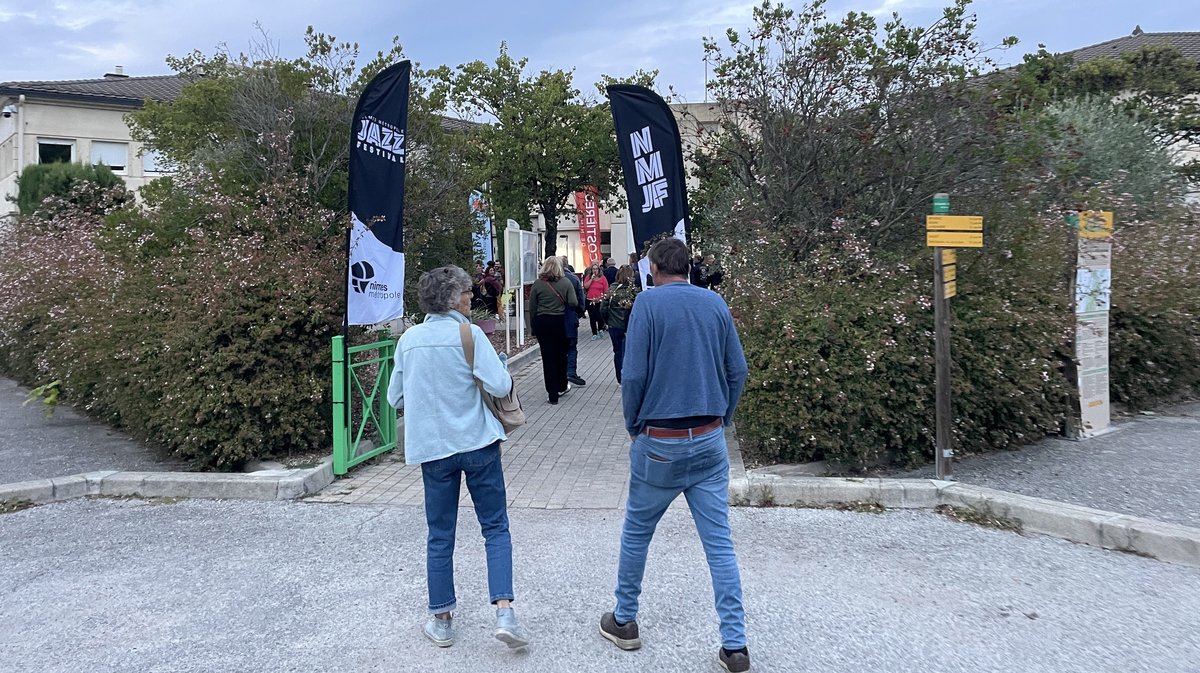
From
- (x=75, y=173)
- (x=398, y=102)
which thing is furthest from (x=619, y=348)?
(x=75, y=173)

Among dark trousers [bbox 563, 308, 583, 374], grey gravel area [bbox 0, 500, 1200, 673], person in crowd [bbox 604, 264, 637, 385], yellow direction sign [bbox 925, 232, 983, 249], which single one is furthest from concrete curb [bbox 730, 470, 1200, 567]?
dark trousers [bbox 563, 308, 583, 374]

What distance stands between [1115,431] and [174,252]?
904 centimetres

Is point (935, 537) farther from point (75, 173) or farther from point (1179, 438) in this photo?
point (75, 173)

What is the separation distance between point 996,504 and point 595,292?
12563 millimetres

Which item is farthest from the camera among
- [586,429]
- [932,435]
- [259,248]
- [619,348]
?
[619,348]

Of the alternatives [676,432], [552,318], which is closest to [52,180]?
[552,318]

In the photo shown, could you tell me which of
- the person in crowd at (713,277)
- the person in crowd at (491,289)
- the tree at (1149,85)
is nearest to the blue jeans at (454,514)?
the person in crowd at (713,277)

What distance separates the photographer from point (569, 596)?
4.30 m

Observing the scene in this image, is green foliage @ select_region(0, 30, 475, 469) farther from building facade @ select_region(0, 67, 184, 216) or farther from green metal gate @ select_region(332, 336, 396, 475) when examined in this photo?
building facade @ select_region(0, 67, 184, 216)

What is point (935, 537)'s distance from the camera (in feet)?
17.0

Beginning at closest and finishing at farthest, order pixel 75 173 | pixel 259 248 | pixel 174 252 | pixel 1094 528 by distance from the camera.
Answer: pixel 1094 528 → pixel 259 248 → pixel 174 252 → pixel 75 173

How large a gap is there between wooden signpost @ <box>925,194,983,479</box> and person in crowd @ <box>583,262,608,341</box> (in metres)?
11.0

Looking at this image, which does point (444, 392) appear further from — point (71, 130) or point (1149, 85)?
point (71, 130)

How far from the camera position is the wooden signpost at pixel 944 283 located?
5848 millimetres
